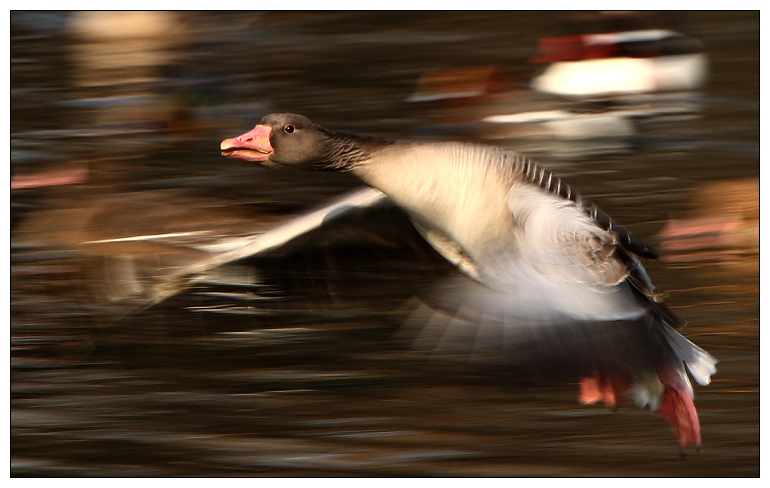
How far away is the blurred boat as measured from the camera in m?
6.00

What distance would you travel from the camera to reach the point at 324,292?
444 centimetres

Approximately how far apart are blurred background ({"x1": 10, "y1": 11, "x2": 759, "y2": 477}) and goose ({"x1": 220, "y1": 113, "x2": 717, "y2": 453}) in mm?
130

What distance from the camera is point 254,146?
13.1ft

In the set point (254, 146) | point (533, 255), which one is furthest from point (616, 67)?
point (254, 146)

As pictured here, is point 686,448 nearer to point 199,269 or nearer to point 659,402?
point 659,402

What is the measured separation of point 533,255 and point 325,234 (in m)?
0.90

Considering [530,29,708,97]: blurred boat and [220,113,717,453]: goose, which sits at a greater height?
[530,29,708,97]: blurred boat

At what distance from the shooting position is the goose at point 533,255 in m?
3.74

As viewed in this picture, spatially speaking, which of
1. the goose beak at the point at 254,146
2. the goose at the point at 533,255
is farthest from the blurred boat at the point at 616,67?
the goose beak at the point at 254,146

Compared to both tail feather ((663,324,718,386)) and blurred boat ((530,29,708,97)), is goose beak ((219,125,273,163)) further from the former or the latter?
blurred boat ((530,29,708,97))

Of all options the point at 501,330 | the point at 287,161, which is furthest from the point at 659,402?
the point at 287,161

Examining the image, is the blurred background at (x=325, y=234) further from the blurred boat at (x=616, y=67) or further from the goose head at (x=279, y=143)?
the goose head at (x=279, y=143)

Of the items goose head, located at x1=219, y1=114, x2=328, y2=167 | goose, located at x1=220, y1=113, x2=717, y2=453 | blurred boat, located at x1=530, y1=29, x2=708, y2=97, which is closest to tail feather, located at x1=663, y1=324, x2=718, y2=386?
goose, located at x1=220, y1=113, x2=717, y2=453

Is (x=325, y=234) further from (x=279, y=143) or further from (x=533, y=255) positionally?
(x=533, y=255)
